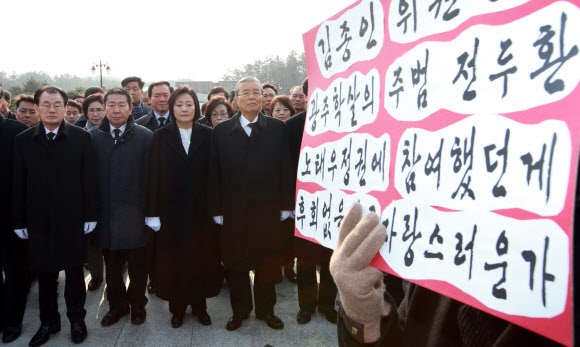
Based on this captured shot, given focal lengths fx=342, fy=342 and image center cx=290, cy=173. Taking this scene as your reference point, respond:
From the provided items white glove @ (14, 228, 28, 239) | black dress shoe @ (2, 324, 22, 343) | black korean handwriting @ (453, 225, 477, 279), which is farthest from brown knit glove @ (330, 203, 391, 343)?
black dress shoe @ (2, 324, 22, 343)

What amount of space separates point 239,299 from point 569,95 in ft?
10.4

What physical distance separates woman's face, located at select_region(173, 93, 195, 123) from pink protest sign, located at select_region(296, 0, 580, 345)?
7.80 feet

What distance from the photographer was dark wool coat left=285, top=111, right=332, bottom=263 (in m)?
3.29

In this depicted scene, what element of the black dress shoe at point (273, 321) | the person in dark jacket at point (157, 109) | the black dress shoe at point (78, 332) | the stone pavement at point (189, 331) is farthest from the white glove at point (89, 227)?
the black dress shoe at point (273, 321)

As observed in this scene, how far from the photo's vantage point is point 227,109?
15.6ft

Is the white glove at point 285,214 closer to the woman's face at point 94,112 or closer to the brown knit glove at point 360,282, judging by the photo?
the brown knit glove at point 360,282

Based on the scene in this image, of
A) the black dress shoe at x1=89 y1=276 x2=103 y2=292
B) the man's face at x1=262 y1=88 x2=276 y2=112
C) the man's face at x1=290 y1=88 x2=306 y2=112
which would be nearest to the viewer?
the black dress shoe at x1=89 y1=276 x2=103 y2=292

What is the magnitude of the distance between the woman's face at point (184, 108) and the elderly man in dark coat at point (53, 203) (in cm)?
85

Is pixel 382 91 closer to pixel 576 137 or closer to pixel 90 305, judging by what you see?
pixel 576 137

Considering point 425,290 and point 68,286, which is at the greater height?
point 425,290

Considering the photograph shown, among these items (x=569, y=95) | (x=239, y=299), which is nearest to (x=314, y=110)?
(x=569, y=95)

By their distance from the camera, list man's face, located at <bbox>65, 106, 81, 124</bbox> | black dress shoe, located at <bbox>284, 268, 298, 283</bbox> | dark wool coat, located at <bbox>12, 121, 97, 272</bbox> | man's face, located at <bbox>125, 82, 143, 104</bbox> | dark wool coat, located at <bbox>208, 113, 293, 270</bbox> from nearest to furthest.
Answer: dark wool coat, located at <bbox>12, 121, 97, 272</bbox>
dark wool coat, located at <bbox>208, 113, 293, 270</bbox>
black dress shoe, located at <bbox>284, 268, 298, 283</bbox>
man's face, located at <bbox>125, 82, 143, 104</bbox>
man's face, located at <bbox>65, 106, 81, 124</bbox>

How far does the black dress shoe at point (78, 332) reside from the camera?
3.02 meters

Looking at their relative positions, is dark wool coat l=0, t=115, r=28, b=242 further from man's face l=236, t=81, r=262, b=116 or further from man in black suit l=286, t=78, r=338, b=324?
man in black suit l=286, t=78, r=338, b=324
